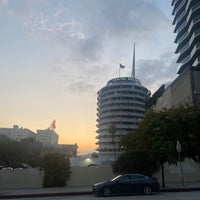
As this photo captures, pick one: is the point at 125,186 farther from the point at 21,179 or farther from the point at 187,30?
the point at 187,30

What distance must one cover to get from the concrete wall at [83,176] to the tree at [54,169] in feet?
2.28

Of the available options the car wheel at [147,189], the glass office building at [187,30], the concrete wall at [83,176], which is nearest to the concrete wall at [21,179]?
the concrete wall at [83,176]

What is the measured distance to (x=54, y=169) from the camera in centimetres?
2970

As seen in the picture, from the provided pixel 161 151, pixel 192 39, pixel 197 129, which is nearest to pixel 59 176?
pixel 161 151

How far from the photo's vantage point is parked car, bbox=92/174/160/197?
21.4 meters

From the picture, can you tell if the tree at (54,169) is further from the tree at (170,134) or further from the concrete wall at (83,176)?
the tree at (170,134)

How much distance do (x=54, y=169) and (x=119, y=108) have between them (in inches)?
5777

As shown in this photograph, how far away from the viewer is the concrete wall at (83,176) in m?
29.7

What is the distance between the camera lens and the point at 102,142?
178625 millimetres

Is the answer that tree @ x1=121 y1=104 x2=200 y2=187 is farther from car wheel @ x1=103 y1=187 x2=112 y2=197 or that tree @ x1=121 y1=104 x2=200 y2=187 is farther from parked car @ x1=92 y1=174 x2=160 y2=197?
car wheel @ x1=103 y1=187 x2=112 y2=197

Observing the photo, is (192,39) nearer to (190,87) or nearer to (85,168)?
(190,87)

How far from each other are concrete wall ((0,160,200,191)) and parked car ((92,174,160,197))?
27.8 ft

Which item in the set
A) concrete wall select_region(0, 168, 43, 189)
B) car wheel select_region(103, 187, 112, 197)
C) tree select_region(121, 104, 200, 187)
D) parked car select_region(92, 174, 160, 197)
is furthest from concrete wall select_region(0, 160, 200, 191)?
car wheel select_region(103, 187, 112, 197)

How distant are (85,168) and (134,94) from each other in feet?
489
